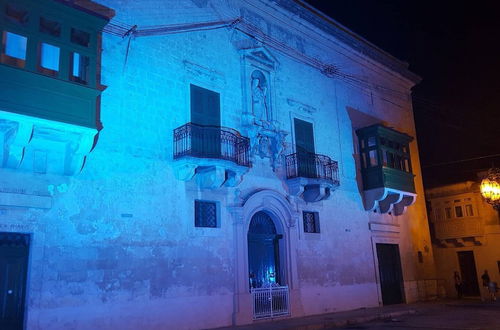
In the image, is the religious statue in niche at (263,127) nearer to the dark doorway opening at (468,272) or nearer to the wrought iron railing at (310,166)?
the wrought iron railing at (310,166)

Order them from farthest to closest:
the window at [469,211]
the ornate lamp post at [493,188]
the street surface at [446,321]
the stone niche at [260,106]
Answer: the window at [469,211]
the stone niche at [260,106]
the ornate lamp post at [493,188]
the street surface at [446,321]

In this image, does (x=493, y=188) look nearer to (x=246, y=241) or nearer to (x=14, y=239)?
(x=246, y=241)

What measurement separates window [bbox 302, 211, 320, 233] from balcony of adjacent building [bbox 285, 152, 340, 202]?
551 mm

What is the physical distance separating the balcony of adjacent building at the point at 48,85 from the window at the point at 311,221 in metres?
8.26

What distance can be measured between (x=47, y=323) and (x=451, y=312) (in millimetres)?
12880

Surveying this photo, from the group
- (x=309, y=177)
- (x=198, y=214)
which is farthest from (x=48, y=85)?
(x=309, y=177)

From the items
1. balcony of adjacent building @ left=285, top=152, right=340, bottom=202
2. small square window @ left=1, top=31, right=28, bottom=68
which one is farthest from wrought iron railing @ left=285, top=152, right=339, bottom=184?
small square window @ left=1, top=31, right=28, bottom=68

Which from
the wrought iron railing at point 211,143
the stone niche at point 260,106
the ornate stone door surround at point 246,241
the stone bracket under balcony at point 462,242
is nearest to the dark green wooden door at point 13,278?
the wrought iron railing at point 211,143

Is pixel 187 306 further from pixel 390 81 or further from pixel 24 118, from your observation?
pixel 390 81

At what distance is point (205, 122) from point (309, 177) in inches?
166

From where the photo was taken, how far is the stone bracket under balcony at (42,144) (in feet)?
29.2

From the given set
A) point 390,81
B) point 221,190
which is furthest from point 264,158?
point 390,81

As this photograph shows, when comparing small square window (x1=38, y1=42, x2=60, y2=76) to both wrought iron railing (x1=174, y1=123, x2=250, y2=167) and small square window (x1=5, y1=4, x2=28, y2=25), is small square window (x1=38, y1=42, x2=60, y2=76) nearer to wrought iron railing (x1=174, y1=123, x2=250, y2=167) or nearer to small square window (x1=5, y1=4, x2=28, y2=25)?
small square window (x1=5, y1=4, x2=28, y2=25)

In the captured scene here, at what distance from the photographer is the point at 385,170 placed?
17953 millimetres
